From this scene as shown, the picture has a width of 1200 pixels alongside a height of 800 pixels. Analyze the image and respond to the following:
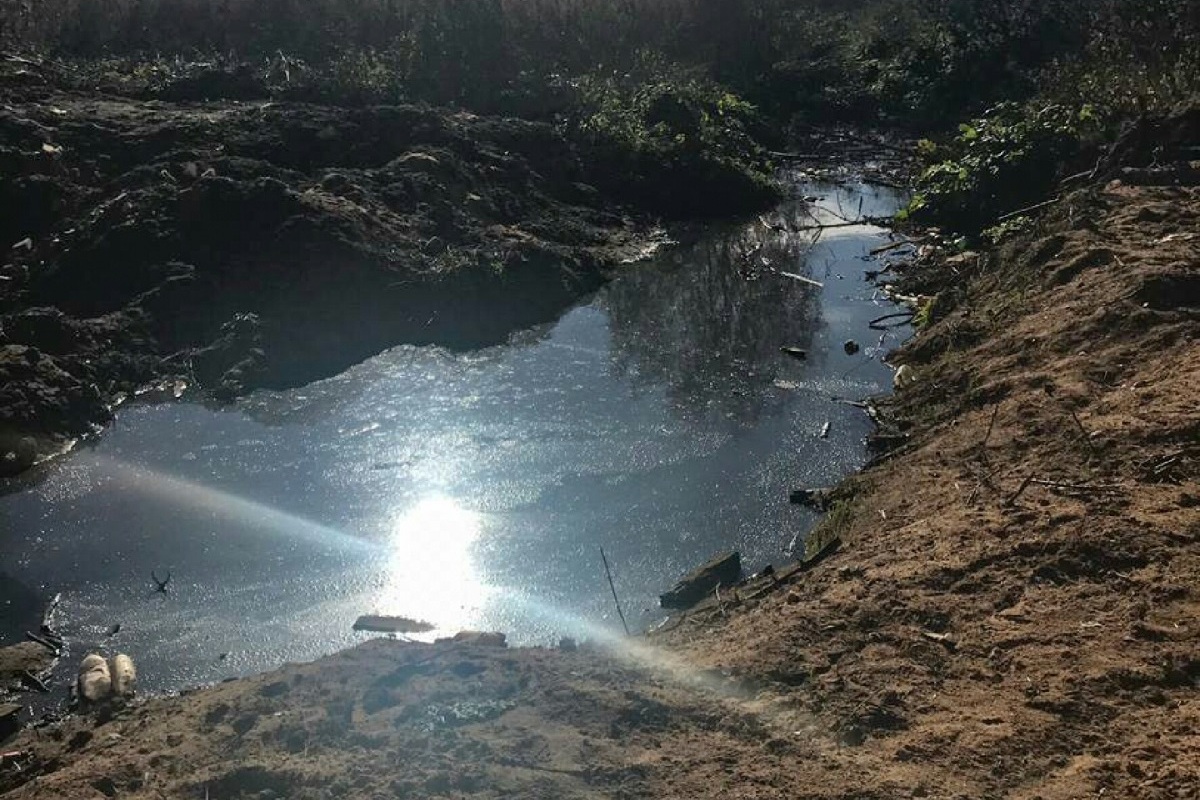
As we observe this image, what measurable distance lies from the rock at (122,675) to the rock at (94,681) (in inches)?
1.0

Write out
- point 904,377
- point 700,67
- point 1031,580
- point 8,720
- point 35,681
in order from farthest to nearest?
1. point 700,67
2. point 904,377
3. point 35,681
4. point 8,720
5. point 1031,580

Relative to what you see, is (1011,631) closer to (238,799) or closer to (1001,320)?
(238,799)

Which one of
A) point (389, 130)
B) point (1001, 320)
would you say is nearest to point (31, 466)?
point (389, 130)

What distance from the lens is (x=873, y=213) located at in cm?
1446

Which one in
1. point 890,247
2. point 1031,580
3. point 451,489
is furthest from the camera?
point 890,247

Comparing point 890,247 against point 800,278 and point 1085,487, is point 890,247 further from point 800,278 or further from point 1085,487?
point 1085,487

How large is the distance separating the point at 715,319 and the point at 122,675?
7254 millimetres

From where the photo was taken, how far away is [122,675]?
5758 millimetres

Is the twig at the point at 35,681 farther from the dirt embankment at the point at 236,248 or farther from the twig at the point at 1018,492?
A: the twig at the point at 1018,492

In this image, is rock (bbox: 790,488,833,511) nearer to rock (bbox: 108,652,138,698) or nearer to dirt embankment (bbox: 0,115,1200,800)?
dirt embankment (bbox: 0,115,1200,800)

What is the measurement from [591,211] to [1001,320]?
23.2 ft

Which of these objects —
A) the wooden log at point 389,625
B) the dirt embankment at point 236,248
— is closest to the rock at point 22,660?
the wooden log at point 389,625

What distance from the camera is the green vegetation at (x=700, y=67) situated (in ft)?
41.8

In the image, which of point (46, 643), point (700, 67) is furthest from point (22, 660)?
point (700, 67)
